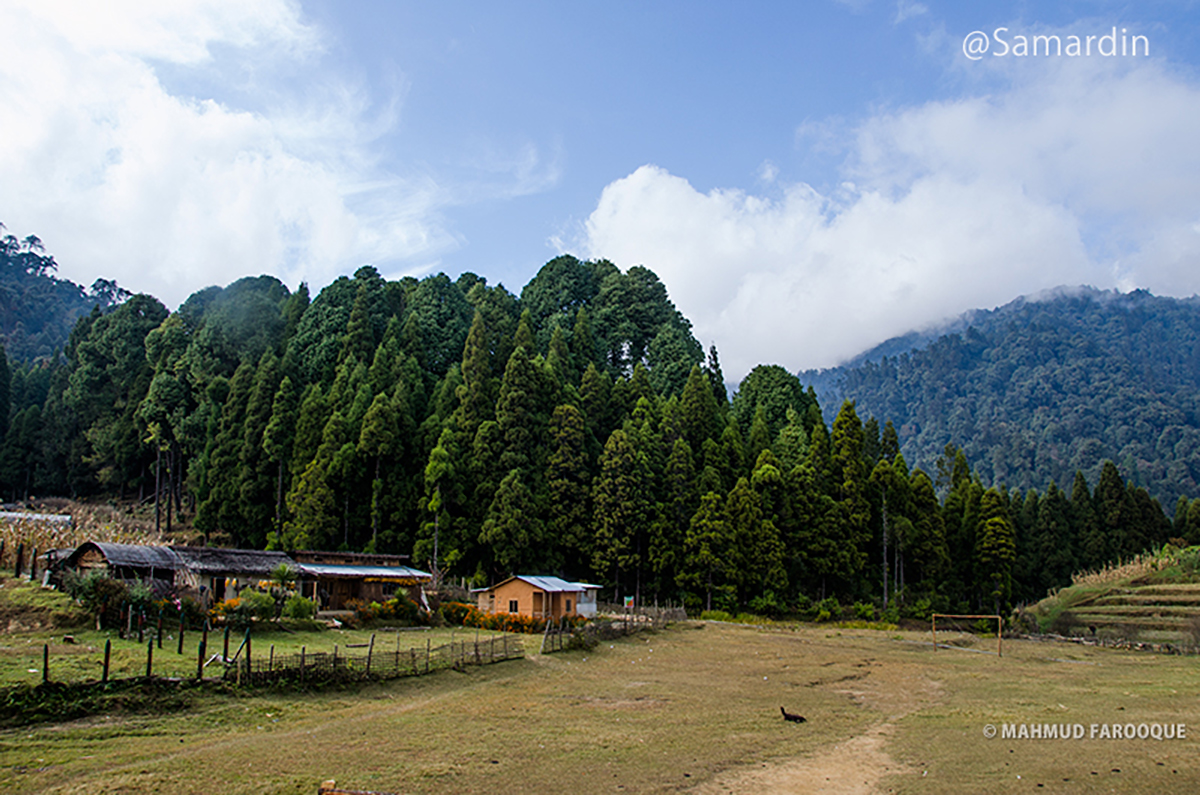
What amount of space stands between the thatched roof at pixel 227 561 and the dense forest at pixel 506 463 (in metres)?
10.9

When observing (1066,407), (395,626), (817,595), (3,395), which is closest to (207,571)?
(395,626)

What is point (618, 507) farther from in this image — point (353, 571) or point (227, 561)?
point (227, 561)

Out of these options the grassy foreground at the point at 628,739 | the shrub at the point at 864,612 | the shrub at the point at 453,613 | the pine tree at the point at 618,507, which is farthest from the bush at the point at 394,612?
the shrub at the point at 864,612

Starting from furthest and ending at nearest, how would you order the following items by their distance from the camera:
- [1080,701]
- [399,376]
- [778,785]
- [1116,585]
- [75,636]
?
1. [399,376]
2. [1116,585]
3. [75,636]
4. [1080,701]
5. [778,785]

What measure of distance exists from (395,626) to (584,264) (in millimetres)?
52444

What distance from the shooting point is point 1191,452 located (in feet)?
449

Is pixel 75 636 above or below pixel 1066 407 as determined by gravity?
below

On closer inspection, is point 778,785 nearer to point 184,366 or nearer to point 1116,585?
point 1116,585

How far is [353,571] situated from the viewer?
37.3 metres

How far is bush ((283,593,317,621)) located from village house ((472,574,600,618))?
1055cm

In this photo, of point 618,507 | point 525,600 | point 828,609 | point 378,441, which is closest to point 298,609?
point 525,600

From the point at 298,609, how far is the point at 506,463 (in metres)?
21.0

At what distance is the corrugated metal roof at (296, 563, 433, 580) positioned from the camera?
35672 mm

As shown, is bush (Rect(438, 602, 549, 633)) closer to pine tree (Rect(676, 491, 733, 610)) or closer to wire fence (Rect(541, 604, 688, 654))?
wire fence (Rect(541, 604, 688, 654))
